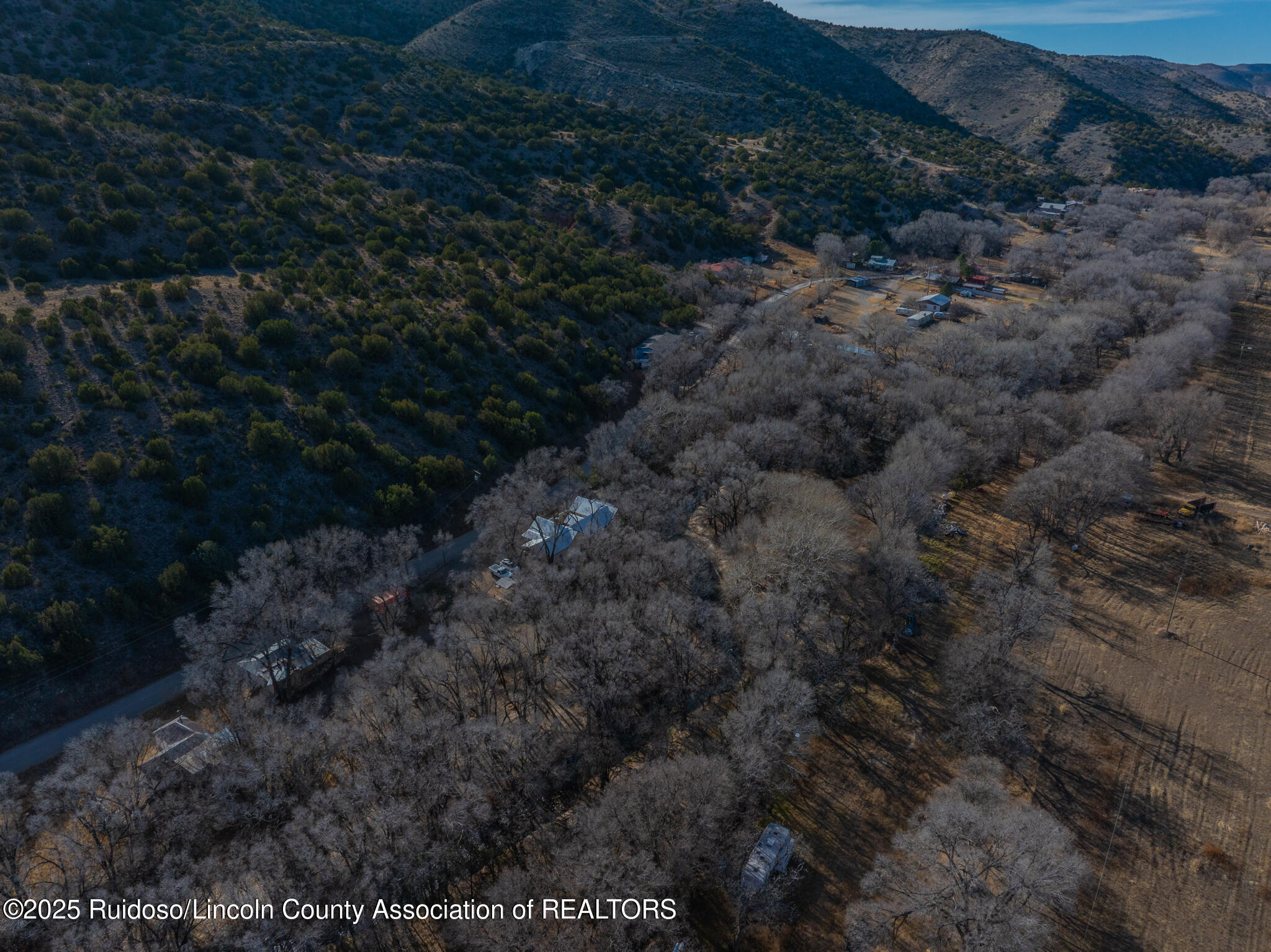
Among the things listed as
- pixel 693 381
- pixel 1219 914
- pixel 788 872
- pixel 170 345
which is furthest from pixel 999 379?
pixel 170 345

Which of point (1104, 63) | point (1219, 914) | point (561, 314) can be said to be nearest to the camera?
point (1219, 914)

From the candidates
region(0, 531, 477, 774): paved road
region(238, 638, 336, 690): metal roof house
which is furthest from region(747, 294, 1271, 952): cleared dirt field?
region(0, 531, 477, 774): paved road

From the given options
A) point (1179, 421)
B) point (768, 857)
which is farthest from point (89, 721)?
point (1179, 421)

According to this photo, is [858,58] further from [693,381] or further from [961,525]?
[961,525]

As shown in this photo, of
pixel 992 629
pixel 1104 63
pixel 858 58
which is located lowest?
pixel 992 629

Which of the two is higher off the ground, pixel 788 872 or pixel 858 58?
pixel 858 58

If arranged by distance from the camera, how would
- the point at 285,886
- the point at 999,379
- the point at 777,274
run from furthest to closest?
the point at 777,274, the point at 999,379, the point at 285,886

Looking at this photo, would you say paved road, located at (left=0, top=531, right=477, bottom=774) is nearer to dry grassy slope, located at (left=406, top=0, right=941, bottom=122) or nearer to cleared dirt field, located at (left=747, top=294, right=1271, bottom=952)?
cleared dirt field, located at (left=747, top=294, right=1271, bottom=952)
